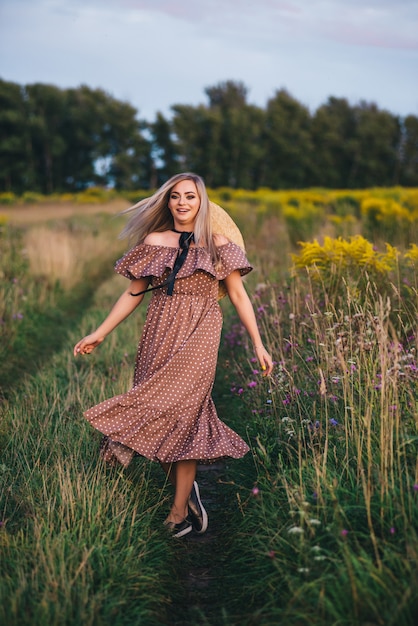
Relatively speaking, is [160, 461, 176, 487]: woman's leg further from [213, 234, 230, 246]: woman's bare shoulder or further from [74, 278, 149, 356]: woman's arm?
[213, 234, 230, 246]: woman's bare shoulder

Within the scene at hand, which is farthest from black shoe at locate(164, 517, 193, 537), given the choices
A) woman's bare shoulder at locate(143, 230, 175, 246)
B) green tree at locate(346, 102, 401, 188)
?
green tree at locate(346, 102, 401, 188)

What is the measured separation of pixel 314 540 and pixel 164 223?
203 cm

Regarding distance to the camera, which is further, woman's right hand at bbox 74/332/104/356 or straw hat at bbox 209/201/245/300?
straw hat at bbox 209/201/245/300

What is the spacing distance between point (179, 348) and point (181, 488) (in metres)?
Result: 0.76

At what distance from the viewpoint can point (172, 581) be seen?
2.89 metres

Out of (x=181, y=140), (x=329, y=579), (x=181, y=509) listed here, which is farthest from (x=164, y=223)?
(x=181, y=140)

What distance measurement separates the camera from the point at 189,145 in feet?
161

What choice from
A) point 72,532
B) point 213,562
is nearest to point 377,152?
point 213,562

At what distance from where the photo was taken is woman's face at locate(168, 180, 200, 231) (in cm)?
359

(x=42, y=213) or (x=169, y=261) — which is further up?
(x=169, y=261)

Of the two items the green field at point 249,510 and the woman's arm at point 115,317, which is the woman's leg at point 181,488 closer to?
the green field at point 249,510

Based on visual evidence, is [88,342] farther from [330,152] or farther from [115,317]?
[330,152]

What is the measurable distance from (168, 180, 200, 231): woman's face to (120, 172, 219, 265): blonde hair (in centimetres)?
3

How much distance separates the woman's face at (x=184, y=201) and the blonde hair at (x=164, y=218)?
3 centimetres
